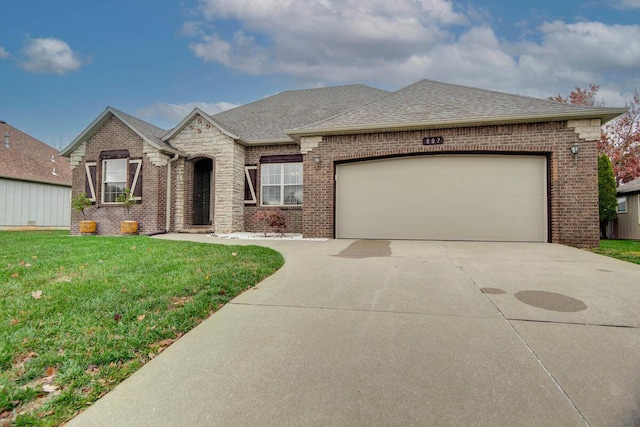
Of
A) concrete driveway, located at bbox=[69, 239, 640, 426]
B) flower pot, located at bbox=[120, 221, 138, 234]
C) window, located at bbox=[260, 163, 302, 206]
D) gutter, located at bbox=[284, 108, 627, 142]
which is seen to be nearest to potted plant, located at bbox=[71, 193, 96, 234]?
flower pot, located at bbox=[120, 221, 138, 234]

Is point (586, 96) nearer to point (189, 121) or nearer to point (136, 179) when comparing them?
point (189, 121)

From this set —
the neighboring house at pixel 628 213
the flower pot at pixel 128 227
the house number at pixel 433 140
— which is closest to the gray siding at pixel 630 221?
the neighboring house at pixel 628 213

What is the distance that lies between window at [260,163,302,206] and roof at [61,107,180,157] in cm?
360

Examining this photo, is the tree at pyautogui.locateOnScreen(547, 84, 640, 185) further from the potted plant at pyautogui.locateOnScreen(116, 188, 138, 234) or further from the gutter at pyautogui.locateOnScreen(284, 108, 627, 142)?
the potted plant at pyautogui.locateOnScreen(116, 188, 138, 234)

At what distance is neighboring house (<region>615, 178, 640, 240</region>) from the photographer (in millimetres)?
14879

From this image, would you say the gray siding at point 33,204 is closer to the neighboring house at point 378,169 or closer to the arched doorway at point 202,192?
the neighboring house at point 378,169

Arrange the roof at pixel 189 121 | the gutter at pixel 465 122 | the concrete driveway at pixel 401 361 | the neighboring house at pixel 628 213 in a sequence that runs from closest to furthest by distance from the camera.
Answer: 1. the concrete driveway at pixel 401 361
2. the gutter at pixel 465 122
3. the roof at pixel 189 121
4. the neighboring house at pixel 628 213

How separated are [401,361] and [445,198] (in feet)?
26.6

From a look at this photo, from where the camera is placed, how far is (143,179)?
1193cm

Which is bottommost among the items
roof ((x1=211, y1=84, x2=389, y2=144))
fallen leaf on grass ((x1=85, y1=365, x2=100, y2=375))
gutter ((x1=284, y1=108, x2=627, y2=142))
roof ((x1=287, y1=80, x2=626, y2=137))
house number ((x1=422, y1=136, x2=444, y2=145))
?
fallen leaf on grass ((x1=85, y1=365, x2=100, y2=375))

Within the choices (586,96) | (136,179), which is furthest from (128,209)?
(586,96)

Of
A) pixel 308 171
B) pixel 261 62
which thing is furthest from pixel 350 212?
pixel 261 62

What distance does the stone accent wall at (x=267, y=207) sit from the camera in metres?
12.0

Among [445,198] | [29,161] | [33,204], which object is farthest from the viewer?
[29,161]
